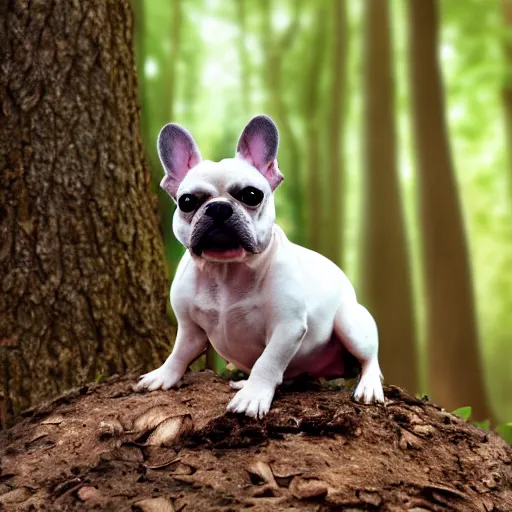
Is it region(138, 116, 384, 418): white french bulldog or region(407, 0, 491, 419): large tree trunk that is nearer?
region(138, 116, 384, 418): white french bulldog

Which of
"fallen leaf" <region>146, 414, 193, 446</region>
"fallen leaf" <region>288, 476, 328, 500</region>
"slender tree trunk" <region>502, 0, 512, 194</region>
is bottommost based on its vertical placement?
"fallen leaf" <region>288, 476, 328, 500</region>

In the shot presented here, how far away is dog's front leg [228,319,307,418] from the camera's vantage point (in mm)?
2318

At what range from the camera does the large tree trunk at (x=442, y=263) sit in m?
6.96

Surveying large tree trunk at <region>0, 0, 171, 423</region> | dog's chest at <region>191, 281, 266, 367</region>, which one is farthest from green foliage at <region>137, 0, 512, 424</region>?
dog's chest at <region>191, 281, 266, 367</region>

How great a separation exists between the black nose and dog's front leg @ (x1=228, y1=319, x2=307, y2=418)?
1.51 ft

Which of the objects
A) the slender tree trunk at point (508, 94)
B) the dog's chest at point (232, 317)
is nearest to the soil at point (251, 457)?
the dog's chest at point (232, 317)

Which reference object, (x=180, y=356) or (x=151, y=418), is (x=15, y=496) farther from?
(x=180, y=356)

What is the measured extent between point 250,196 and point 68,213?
133 cm

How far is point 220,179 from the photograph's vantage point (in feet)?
7.42

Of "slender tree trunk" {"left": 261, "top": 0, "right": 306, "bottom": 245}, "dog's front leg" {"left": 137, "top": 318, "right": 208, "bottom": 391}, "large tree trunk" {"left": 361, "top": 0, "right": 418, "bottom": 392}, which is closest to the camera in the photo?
"dog's front leg" {"left": 137, "top": 318, "right": 208, "bottom": 391}

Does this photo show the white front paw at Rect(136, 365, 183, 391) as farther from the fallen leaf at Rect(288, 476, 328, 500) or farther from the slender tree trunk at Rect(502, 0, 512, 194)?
the slender tree trunk at Rect(502, 0, 512, 194)

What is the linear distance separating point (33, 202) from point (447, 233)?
4.99 metres

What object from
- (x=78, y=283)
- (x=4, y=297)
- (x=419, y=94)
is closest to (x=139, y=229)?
(x=78, y=283)

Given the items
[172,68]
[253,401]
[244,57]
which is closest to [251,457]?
[253,401]
